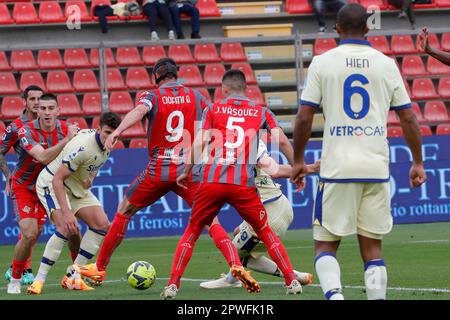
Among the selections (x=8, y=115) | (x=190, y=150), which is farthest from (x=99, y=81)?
(x=190, y=150)

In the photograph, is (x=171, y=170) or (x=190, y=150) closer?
(x=190, y=150)

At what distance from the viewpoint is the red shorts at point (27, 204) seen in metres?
11.9

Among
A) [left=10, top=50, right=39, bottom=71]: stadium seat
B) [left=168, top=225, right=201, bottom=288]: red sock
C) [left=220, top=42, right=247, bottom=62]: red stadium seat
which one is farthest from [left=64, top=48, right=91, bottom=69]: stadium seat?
[left=168, top=225, right=201, bottom=288]: red sock

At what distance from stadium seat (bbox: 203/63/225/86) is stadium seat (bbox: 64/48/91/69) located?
2.59 meters

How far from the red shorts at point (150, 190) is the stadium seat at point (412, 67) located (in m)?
13.9

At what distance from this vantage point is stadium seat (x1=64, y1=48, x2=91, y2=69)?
74.8 feet

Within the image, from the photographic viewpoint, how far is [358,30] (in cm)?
736

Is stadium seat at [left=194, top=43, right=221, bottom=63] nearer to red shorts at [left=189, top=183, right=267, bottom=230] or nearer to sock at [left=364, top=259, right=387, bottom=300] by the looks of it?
red shorts at [left=189, top=183, right=267, bottom=230]

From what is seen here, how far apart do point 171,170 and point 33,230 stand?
80.2 inches

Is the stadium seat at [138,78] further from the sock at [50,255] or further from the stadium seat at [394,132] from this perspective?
the sock at [50,255]

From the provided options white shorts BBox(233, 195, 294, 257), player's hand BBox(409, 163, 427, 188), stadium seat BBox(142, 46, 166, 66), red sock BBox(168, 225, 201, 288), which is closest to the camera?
→ player's hand BBox(409, 163, 427, 188)

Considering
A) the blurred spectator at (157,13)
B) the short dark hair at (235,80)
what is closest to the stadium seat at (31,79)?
the blurred spectator at (157,13)

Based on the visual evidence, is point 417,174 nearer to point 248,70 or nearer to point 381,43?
point 248,70
